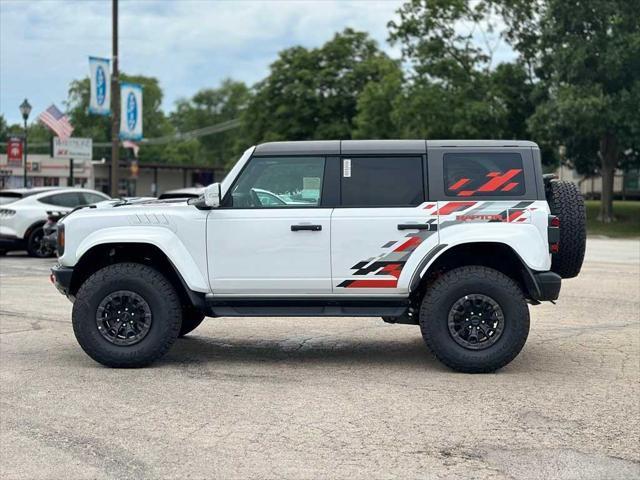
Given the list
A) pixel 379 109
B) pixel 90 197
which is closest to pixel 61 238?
pixel 90 197

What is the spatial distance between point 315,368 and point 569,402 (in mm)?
2161

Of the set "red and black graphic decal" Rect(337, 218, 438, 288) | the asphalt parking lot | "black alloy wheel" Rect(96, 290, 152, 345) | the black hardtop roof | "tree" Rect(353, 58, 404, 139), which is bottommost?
the asphalt parking lot

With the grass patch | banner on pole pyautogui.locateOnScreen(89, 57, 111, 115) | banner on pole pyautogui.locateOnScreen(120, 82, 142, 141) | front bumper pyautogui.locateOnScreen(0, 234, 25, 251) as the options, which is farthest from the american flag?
the grass patch

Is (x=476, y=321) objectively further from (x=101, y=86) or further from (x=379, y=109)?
(x=379, y=109)

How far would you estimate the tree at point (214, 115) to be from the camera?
123 meters

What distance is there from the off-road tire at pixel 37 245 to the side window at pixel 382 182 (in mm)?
12538

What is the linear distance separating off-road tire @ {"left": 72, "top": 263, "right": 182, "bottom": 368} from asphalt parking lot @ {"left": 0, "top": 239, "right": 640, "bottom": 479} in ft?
0.47

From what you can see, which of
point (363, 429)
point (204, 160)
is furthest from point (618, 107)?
point (204, 160)

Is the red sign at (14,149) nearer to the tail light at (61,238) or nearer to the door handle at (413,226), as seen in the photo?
the tail light at (61,238)

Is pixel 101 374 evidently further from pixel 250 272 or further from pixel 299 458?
pixel 299 458

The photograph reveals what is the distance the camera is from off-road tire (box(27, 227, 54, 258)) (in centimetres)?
1803

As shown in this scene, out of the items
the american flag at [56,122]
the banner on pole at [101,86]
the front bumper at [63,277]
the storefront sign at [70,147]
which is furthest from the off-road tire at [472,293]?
the american flag at [56,122]

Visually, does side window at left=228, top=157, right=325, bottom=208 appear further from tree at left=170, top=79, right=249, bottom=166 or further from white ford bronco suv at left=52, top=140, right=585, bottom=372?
Answer: tree at left=170, top=79, right=249, bottom=166

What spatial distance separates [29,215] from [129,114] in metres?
12.0
